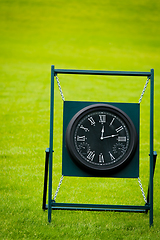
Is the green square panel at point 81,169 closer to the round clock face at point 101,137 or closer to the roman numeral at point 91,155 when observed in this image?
the round clock face at point 101,137

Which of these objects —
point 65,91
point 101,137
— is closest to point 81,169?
point 101,137

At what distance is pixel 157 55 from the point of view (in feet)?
76.3

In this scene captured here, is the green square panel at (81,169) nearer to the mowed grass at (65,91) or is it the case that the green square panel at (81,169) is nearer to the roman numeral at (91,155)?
the roman numeral at (91,155)

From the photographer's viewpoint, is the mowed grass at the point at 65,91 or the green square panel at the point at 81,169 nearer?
the green square panel at the point at 81,169

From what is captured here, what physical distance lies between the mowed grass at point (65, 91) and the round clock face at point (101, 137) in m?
0.98

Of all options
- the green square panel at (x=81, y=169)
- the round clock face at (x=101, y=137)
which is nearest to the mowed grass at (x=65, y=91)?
the green square panel at (x=81, y=169)

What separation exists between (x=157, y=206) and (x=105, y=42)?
2135 cm

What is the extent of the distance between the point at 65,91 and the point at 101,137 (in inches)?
461

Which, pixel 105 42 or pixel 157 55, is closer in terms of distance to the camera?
pixel 157 55

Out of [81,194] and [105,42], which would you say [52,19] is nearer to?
[105,42]

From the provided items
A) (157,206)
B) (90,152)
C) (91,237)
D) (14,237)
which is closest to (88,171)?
(90,152)

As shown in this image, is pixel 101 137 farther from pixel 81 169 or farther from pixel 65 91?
pixel 65 91

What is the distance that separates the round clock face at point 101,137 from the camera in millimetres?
4871

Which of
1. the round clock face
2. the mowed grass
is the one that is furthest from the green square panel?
the mowed grass
